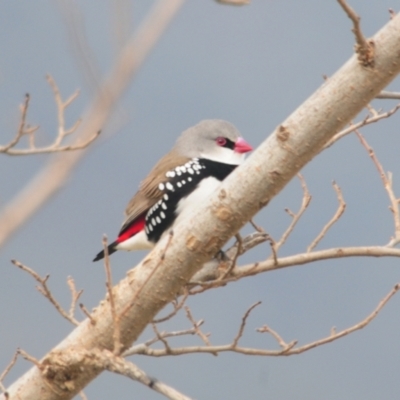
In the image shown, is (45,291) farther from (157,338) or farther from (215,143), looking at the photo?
(215,143)

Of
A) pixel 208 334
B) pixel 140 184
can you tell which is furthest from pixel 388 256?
pixel 140 184

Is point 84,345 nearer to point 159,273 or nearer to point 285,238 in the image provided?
point 159,273

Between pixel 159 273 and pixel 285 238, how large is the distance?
715 millimetres

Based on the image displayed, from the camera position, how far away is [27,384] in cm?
341

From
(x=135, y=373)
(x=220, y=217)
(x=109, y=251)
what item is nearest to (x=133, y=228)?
(x=109, y=251)

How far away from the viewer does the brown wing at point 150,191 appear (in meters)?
4.56

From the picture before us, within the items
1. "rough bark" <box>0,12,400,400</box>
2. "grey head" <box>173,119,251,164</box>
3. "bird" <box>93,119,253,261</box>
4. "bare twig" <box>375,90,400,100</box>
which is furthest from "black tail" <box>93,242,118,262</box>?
"bare twig" <box>375,90,400,100</box>

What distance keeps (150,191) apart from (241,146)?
0.63m

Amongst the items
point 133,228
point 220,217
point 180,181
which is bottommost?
point 220,217

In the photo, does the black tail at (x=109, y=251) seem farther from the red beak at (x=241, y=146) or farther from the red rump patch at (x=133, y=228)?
the red beak at (x=241, y=146)

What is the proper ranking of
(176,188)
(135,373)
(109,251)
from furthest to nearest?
1. (109,251)
2. (176,188)
3. (135,373)

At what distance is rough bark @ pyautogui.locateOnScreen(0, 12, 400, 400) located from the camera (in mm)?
2879

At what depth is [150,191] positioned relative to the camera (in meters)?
4.61

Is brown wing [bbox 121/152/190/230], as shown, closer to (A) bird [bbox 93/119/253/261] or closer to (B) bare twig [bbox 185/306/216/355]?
(A) bird [bbox 93/119/253/261]
